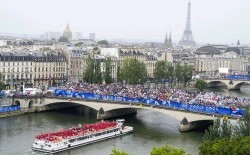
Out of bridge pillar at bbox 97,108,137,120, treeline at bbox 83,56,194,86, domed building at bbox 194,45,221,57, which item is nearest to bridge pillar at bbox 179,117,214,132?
bridge pillar at bbox 97,108,137,120

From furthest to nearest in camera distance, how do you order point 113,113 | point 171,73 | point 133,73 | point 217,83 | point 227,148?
point 217,83
point 171,73
point 133,73
point 113,113
point 227,148

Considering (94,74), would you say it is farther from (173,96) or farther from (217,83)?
(217,83)

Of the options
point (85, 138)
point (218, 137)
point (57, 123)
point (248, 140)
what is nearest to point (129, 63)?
→ point (57, 123)

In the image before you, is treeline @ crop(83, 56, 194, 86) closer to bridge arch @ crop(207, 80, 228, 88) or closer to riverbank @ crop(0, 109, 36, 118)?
bridge arch @ crop(207, 80, 228, 88)

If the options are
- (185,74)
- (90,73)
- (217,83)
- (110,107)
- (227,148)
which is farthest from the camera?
(217,83)

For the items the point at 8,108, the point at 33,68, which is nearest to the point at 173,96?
the point at 8,108

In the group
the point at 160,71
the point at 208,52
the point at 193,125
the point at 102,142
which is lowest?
the point at 102,142
